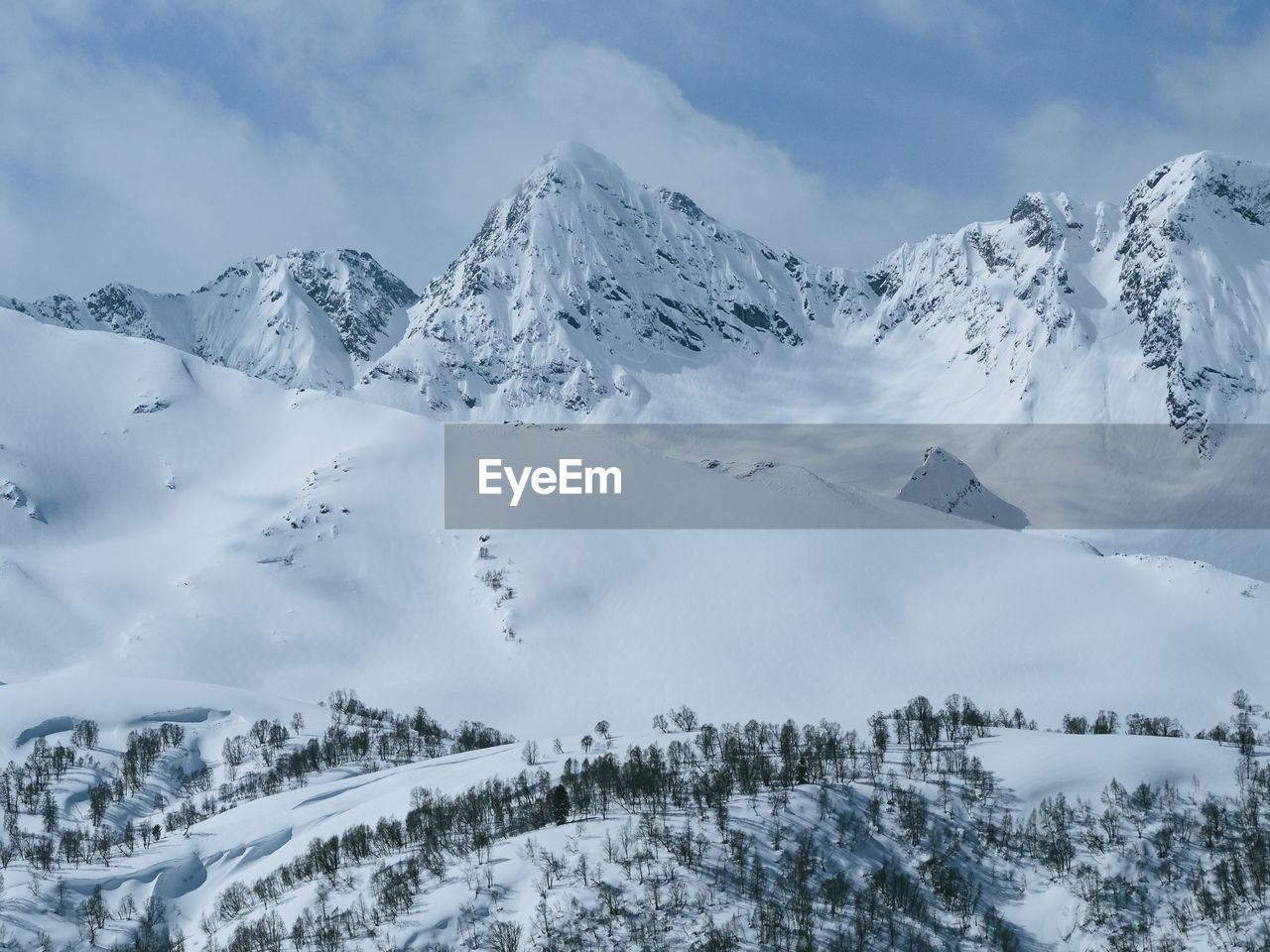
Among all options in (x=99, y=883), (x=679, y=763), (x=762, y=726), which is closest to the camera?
(x=99, y=883)

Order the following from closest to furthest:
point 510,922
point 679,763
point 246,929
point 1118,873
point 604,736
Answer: point 510,922, point 246,929, point 1118,873, point 679,763, point 604,736

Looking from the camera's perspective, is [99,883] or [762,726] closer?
[99,883]

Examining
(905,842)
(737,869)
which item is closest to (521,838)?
(737,869)

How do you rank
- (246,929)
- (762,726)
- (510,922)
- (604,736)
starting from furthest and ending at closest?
(762,726), (604,736), (246,929), (510,922)

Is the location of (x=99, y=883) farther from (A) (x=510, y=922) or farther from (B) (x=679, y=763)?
A: (B) (x=679, y=763)

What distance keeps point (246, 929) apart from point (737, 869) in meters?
46.8

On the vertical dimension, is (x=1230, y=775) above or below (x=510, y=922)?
above

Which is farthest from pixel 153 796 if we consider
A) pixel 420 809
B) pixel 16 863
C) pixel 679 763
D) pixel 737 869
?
pixel 737 869

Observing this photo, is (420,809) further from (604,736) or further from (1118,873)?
(1118,873)

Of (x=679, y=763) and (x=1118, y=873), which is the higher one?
(x=679, y=763)

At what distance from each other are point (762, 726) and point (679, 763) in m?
44.0

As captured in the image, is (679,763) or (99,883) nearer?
(99,883)

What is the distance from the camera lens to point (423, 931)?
10856 centimetres

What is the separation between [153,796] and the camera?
183500 mm
